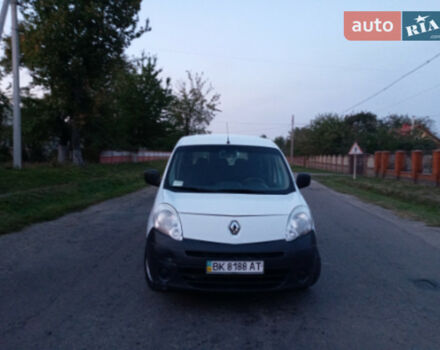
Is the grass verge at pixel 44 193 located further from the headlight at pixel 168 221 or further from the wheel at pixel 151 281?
the headlight at pixel 168 221

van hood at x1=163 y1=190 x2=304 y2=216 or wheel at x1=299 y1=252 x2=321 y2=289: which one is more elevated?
van hood at x1=163 y1=190 x2=304 y2=216

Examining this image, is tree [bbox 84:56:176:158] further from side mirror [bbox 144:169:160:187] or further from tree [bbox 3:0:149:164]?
side mirror [bbox 144:169:160:187]

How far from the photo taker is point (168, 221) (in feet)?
12.9

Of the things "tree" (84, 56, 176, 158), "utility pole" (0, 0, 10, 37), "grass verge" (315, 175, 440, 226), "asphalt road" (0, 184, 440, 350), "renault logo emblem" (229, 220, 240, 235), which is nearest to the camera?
"asphalt road" (0, 184, 440, 350)

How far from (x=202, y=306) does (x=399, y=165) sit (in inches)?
932

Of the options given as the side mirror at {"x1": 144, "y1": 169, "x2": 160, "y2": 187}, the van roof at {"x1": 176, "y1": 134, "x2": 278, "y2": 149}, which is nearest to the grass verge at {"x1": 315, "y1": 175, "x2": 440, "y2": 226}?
the van roof at {"x1": 176, "y1": 134, "x2": 278, "y2": 149}

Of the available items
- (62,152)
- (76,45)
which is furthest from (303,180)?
(62,152)

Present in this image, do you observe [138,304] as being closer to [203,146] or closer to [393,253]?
[203,146]

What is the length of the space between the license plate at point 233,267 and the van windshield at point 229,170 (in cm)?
109

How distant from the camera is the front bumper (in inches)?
144

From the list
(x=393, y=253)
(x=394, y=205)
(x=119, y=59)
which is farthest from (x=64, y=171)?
(x=393, y=253)

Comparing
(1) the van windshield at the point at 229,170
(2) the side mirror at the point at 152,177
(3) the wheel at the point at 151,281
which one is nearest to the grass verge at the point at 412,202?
(1) the van windshield at the point at 229,170

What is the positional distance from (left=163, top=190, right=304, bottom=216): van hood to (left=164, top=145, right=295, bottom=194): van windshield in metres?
0.22

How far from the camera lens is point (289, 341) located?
10.6ft
